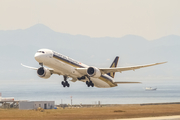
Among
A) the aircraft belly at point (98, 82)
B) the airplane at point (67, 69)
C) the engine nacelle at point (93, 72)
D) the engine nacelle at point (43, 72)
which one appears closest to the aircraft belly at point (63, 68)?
the airplane at point (67, 69)

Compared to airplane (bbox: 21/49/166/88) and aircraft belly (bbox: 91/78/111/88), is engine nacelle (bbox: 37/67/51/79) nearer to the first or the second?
airplane (bbox: 21/49/166/88)

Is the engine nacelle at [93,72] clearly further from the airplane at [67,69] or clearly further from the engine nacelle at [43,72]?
the engine nacelle at [43,72]

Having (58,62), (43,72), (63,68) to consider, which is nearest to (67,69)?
(63,68)

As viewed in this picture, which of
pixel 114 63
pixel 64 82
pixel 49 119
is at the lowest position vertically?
pixel 49 119

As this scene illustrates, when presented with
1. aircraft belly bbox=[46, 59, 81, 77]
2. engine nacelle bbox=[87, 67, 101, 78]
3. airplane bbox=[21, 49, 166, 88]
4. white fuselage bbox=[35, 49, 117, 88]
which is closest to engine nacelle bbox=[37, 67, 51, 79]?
airplane bbox=[21, 49, 166, 88]

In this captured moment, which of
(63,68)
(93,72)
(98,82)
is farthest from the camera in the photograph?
(98,82)

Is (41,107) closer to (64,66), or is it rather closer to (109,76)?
(109,76)

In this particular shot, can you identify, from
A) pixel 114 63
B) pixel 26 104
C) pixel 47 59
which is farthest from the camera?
pixel 26 104

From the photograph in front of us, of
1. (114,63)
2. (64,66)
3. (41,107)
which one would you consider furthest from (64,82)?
(41,107)

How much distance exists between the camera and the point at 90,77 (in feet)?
211

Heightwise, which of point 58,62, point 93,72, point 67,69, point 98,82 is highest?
point 58,62

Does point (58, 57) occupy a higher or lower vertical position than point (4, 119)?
higher

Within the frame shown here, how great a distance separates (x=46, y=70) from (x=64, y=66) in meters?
6.32

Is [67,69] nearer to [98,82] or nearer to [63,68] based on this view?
[63,68]
